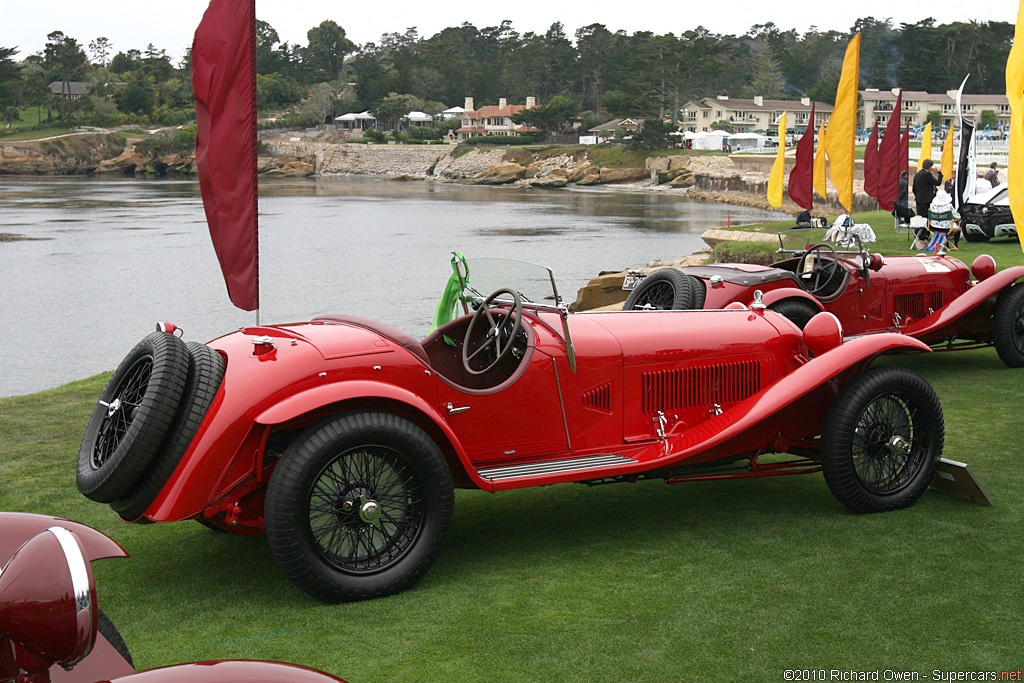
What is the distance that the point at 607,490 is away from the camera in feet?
20.1

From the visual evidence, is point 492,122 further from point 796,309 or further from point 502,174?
point 796,309

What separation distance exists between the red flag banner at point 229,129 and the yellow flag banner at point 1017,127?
3.91 meters

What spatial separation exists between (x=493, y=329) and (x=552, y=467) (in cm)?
89

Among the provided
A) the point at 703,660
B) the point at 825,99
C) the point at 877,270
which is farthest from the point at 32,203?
the point at 825,99

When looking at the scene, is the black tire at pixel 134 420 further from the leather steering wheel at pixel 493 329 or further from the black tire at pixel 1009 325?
the black tire at pixel 1009 325

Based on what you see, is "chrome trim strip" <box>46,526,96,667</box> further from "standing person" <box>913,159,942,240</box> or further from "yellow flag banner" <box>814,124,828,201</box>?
"yellow flag banner" <box>814,124,828,201</box>

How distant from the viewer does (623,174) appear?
8125cm

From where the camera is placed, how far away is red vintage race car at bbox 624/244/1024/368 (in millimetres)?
9188

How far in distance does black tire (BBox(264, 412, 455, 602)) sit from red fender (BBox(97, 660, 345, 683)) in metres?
2.08

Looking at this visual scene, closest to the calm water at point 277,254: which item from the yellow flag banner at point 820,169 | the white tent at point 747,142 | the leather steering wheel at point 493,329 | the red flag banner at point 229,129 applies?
the yellow flag banner at point 820,169

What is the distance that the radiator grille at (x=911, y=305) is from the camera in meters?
9.75

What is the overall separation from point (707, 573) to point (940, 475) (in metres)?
1.99

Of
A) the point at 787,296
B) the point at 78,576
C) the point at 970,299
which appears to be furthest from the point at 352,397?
the point at 970,299

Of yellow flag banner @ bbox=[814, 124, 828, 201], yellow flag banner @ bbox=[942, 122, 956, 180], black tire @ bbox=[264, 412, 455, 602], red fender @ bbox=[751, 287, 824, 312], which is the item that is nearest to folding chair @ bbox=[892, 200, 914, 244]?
yellow flag banner @ bbox=[814, 124, 828, 201]
